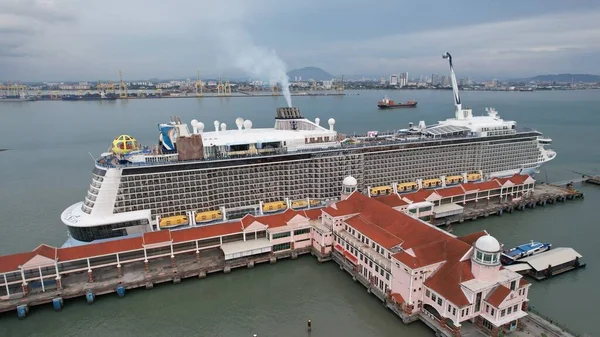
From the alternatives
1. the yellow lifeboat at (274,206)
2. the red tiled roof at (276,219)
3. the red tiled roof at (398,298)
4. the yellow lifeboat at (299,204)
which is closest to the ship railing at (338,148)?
the yellow lifeboat at (274,206)

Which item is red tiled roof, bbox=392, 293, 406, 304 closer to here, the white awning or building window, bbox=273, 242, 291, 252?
building window, bbox=273, 242, 291, 252

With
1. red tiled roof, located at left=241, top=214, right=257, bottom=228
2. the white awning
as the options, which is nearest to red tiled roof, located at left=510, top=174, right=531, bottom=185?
the white awning

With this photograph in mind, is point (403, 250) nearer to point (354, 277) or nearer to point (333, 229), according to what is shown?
point (354, 277)

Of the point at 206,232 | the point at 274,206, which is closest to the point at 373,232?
the point at 274,206

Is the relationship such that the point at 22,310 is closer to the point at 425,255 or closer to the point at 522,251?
the point at 425,255

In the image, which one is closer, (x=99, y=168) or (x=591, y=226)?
(x=99, y=168)

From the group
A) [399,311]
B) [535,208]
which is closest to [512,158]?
[535,208]
